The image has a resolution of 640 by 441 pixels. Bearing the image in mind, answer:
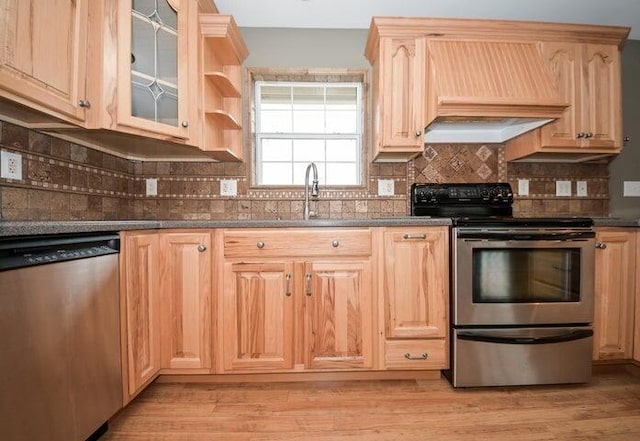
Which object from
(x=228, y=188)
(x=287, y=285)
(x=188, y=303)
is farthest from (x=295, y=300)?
(x=228, y=188)

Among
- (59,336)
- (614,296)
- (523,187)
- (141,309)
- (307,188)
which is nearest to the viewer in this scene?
(59,336)

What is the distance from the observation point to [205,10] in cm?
205

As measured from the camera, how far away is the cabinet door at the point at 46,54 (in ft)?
3.74

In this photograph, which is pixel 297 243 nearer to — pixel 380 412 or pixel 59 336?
pixel 380 412

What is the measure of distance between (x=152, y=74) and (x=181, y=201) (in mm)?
965

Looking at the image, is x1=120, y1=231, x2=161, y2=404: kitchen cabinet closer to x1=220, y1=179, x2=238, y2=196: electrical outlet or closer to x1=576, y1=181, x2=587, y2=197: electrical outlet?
x1=220, y1=179, x2=238, y2=196: electrical outlet

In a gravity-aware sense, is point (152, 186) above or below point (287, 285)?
above

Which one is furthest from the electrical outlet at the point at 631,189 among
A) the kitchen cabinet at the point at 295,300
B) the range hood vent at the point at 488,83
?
the kitchen cabinet at the point at 295,300

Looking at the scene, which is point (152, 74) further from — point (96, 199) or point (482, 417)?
point (482, 417)

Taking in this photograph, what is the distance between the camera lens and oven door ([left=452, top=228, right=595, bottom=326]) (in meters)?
1.75

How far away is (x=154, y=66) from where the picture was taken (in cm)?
178

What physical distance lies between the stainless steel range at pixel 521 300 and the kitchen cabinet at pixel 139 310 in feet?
5.41

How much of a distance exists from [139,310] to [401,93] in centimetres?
203

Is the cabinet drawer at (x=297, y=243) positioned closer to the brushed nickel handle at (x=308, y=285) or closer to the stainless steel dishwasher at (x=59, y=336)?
the brushed nickel handle at (x=308, y=285)
